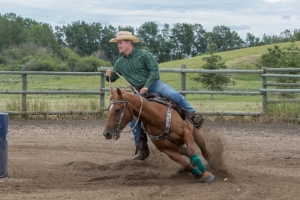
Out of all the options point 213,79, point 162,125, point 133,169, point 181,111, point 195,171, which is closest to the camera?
point 162,125

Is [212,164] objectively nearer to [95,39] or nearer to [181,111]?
[181,111]

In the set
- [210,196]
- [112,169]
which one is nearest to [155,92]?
[112,169]

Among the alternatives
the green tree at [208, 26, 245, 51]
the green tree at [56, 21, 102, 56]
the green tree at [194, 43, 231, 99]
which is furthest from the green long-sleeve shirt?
the green tree at [208, 26, 245, 51]

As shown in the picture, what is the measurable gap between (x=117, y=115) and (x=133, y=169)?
71.4 inches

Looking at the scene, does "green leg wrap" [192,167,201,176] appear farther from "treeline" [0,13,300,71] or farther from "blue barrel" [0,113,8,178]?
"treeline" [0,13,300,71]

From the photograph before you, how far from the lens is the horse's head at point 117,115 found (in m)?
6.80

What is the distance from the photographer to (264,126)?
1390 centimetres

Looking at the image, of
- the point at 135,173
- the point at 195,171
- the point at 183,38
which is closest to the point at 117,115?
the point at 195,171

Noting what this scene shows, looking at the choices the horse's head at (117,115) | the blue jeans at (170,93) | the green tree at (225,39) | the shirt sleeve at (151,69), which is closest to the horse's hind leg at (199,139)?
the blue jeans at (170,93)

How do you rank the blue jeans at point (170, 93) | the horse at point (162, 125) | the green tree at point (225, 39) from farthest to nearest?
the green tree at point (225, 39)
the blue jeans at point (170, 93)
the horse at point (162, 125)

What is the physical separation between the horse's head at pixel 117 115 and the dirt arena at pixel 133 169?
2.50ft

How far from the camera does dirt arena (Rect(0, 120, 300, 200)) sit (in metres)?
6.79

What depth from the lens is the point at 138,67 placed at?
809 cm

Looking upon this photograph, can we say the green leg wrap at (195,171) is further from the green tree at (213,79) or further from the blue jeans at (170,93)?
the green tree at (213,79)
